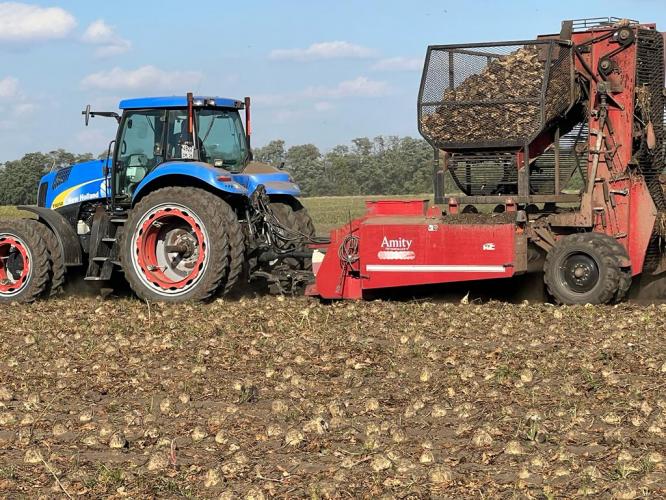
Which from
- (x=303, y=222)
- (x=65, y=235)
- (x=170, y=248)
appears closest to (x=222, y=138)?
(x=303, y=222)

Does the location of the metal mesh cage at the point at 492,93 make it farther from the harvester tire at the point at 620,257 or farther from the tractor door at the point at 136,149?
the tractor door at the point at 136,149

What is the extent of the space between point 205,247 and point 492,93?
3.76 metres

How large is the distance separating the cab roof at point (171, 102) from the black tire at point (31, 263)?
197cm

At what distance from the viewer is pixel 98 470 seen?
5.65m

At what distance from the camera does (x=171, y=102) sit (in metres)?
13.2

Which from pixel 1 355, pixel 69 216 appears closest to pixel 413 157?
pixel 69 216

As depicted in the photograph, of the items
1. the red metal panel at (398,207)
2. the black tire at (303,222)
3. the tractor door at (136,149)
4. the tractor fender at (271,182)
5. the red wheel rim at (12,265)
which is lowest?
the red wheel rim at (12,265)

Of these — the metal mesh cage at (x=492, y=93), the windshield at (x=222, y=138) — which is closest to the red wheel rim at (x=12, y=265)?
the windshield at (x=222, y=138)

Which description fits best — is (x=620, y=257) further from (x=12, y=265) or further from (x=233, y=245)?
(x=12, y=265)

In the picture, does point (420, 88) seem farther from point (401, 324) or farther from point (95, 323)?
point (95, 323)

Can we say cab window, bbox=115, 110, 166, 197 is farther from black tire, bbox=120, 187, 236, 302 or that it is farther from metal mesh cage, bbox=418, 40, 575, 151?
metal mesh cage, bbox=418, 40, 575, 151

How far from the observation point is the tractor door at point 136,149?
13.3 meters

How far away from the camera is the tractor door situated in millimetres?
13297

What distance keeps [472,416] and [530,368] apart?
1.45 metres
